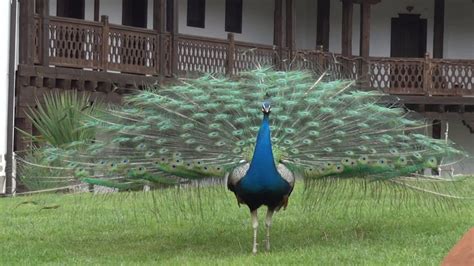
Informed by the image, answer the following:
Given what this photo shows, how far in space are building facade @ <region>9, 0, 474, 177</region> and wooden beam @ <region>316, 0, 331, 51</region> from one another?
0.12 ft

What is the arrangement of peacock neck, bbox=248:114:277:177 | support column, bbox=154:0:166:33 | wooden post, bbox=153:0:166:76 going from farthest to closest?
1. support column, bbox=154:0:166:33
2. wooden post, bbox=153:0:166:76
3. peacock neck, bbox=248:114:277:177

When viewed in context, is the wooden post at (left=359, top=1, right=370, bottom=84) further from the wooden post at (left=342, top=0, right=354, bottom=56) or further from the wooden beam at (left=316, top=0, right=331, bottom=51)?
the wooden beam at (left=316, top=0, right=331, bottom=51)

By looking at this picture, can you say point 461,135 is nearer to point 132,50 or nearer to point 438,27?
point 438,27

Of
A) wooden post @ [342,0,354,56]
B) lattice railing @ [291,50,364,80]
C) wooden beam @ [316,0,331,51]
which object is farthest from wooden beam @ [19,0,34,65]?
wooden beam @ [316,0,331,51]

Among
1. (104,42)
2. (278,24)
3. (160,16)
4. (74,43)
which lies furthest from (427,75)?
(74,43)

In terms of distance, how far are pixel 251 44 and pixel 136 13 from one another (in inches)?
106

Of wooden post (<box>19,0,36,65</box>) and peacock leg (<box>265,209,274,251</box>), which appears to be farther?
wooden post (<box>19,0,36,65</box>)

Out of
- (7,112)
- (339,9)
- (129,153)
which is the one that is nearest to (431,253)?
(129,153)

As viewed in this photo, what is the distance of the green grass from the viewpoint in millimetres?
8484

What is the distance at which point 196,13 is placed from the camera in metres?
22.7

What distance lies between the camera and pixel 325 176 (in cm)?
855

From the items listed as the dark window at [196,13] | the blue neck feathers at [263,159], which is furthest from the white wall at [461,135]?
the blue neck feathers at [263,159]

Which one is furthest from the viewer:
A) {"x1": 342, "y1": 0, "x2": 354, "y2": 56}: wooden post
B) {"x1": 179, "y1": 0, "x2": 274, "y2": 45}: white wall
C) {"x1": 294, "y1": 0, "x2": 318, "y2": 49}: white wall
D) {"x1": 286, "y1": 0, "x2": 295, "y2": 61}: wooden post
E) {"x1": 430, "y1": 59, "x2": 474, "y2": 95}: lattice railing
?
{"x1": 294, "y1": 0, "x2": 318, "y2": 49}: white wall

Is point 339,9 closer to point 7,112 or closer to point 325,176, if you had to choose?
point 7,112
